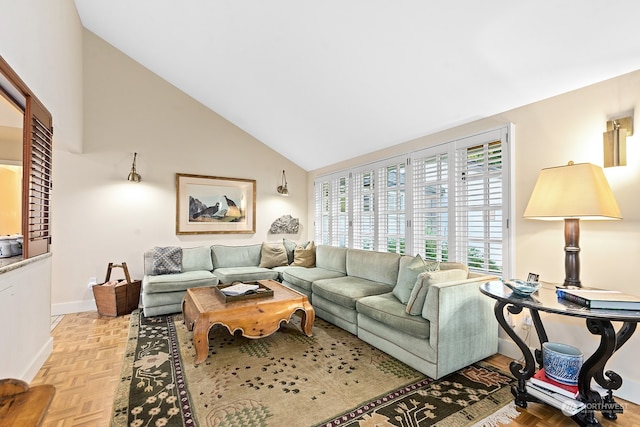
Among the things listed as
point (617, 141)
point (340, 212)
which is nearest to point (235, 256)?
point (340, 212)

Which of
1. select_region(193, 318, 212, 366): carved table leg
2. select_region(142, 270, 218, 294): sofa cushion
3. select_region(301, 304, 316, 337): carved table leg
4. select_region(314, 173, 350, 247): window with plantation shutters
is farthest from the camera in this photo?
select_region(314, 173, 350, 247): window with plantation shutters

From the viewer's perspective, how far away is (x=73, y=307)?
13.1 ft

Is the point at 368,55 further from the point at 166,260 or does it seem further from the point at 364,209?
the point at 166,260

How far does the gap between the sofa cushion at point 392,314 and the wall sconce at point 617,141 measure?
1.76 metres

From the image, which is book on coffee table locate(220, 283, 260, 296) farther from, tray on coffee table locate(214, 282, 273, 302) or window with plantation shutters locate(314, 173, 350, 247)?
window with plantation shutters locate(314, 173, 350, 247)

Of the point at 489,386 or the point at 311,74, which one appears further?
the point at 311,74

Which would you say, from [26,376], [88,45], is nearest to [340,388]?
[26,376]

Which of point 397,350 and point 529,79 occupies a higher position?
point 529,79

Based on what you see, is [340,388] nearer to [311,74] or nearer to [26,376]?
[26,376]

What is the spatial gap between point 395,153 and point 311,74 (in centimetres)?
146

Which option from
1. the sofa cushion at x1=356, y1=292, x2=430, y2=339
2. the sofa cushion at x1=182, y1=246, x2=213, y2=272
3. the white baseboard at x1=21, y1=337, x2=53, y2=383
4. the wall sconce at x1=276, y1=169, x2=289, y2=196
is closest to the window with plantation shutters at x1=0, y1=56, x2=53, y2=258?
the white baseboard at x1=21, y1=337, x2=53, y2=383

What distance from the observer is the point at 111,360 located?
2.64 meters

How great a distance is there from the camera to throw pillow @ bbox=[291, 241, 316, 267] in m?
4.94

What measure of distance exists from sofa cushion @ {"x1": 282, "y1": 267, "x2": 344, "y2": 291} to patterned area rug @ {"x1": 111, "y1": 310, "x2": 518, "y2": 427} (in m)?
1.08
